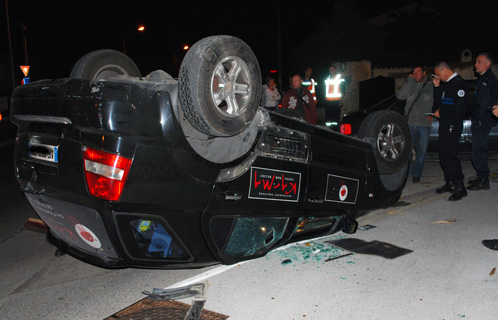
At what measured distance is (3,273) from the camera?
14.1 feet

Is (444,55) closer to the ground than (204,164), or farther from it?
→ farther from it

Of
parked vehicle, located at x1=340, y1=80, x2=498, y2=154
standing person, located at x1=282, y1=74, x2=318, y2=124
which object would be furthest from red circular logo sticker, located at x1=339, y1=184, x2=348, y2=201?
parked vehicle, located at x1=340, y1=80, x2=498, y2=154

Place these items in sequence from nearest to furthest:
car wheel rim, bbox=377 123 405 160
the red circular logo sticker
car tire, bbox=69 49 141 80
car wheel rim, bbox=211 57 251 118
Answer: car wheel rim, bbox=211 57 251 118 < car tire, bbox=69 49 141 80 < the red circular logo sticker < car wheel rim, bbox=377 123 405 160

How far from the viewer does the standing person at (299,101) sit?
8.47 metres

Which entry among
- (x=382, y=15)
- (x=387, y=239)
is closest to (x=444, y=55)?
(x=387, y=239)

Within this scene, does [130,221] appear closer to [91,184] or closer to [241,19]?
[91,184]

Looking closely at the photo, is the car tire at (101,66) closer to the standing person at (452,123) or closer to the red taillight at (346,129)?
the red taillight at (346,129)

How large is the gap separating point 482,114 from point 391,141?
214cm

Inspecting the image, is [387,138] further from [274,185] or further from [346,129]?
[274,185]

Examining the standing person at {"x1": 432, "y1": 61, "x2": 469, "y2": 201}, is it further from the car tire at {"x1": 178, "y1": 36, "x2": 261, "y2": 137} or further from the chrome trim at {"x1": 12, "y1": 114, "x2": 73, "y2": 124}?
the chrome trim at {"x1": 12, "y1": 114, "x2": 73, "y2": 124}

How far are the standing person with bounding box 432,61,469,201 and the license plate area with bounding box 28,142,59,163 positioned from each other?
5.17 metres

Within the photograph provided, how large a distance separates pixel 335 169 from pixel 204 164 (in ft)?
4.90

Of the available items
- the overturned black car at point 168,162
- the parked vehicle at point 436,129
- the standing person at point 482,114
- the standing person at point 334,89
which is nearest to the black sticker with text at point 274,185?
the overturned black car at point 168,162

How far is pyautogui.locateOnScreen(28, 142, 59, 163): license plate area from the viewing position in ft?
10.0
